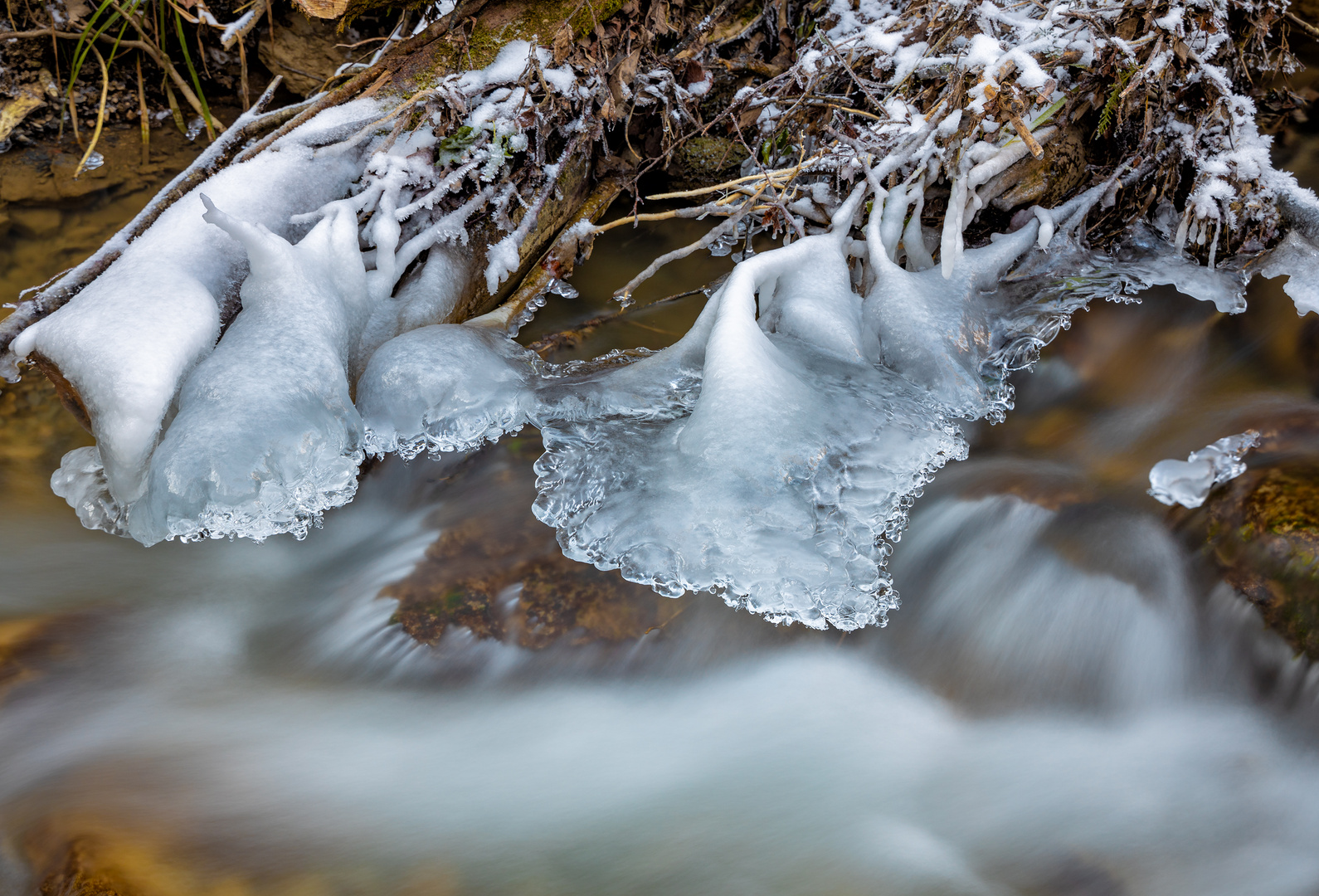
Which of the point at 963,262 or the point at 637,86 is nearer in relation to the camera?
the point at 963,262

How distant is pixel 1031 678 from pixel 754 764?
2.04 feet

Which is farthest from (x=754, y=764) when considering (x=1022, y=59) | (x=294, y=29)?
(x=294, y=29)

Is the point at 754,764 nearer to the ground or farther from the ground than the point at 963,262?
nearer to the ground

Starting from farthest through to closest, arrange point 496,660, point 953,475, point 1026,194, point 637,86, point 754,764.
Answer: point 637,86 → point 1026,194 → point 953,475 → point 496,660 → point 754,764

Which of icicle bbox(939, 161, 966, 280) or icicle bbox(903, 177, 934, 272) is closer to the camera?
icicle bbox(939, 161, 966, 280)

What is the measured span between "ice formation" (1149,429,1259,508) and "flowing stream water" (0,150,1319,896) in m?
0.05

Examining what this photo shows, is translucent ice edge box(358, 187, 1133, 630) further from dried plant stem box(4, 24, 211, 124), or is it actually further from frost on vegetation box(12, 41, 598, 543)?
dried plant stem box(4, 24, 211, 124)

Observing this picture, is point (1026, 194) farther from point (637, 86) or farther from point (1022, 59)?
point (637, 86)

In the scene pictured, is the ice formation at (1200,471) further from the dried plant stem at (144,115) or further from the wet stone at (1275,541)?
the dried plant stem at (144,115)

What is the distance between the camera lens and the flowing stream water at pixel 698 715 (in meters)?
1.52

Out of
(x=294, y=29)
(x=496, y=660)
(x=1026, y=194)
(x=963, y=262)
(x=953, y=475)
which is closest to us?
(x=496, y=660)

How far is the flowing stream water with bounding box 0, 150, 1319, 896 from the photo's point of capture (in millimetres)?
1517

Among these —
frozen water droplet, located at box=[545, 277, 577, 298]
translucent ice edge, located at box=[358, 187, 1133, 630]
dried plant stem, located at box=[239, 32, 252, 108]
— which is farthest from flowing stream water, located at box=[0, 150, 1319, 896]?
dried plant stem, located at box=[239, 32, 252, 108]

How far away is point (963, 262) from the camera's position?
7.77ft
